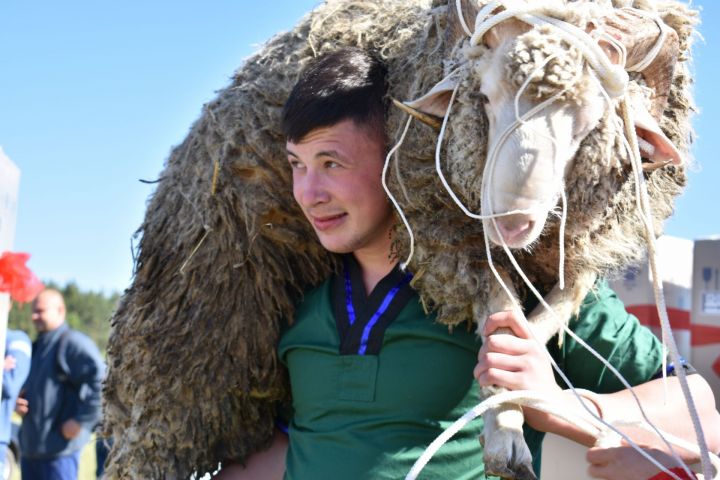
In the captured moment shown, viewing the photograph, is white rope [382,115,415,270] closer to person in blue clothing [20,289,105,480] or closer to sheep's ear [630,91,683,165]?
sheep's ear [630,91,683,165]

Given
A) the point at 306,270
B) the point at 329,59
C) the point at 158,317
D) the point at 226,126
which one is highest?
the point at 329,59

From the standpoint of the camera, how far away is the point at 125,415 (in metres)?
2.60

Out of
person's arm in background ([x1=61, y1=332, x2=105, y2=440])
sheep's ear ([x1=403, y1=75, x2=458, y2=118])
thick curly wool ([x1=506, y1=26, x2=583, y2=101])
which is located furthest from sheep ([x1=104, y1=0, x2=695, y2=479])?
person's arm in background ([x1=61, y1=332, x2=105, y2=440])

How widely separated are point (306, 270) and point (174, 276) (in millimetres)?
383

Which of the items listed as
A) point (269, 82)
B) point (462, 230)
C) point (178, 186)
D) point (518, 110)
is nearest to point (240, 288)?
point (178, 186)

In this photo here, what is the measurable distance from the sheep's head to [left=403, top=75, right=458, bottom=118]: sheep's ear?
0.08 metres

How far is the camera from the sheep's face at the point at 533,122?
1658mm

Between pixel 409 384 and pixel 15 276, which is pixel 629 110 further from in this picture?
pixel 15 276

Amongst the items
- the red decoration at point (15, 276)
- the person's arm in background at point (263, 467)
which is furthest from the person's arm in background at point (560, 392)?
the red decoration at point (15, 276)

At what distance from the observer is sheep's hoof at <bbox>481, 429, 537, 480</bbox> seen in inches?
68.6

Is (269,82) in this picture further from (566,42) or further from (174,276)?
(566,42)

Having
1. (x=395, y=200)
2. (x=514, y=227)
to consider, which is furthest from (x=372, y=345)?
(x=514, y=227)

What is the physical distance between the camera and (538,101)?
167cm

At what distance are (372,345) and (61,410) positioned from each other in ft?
13.3
